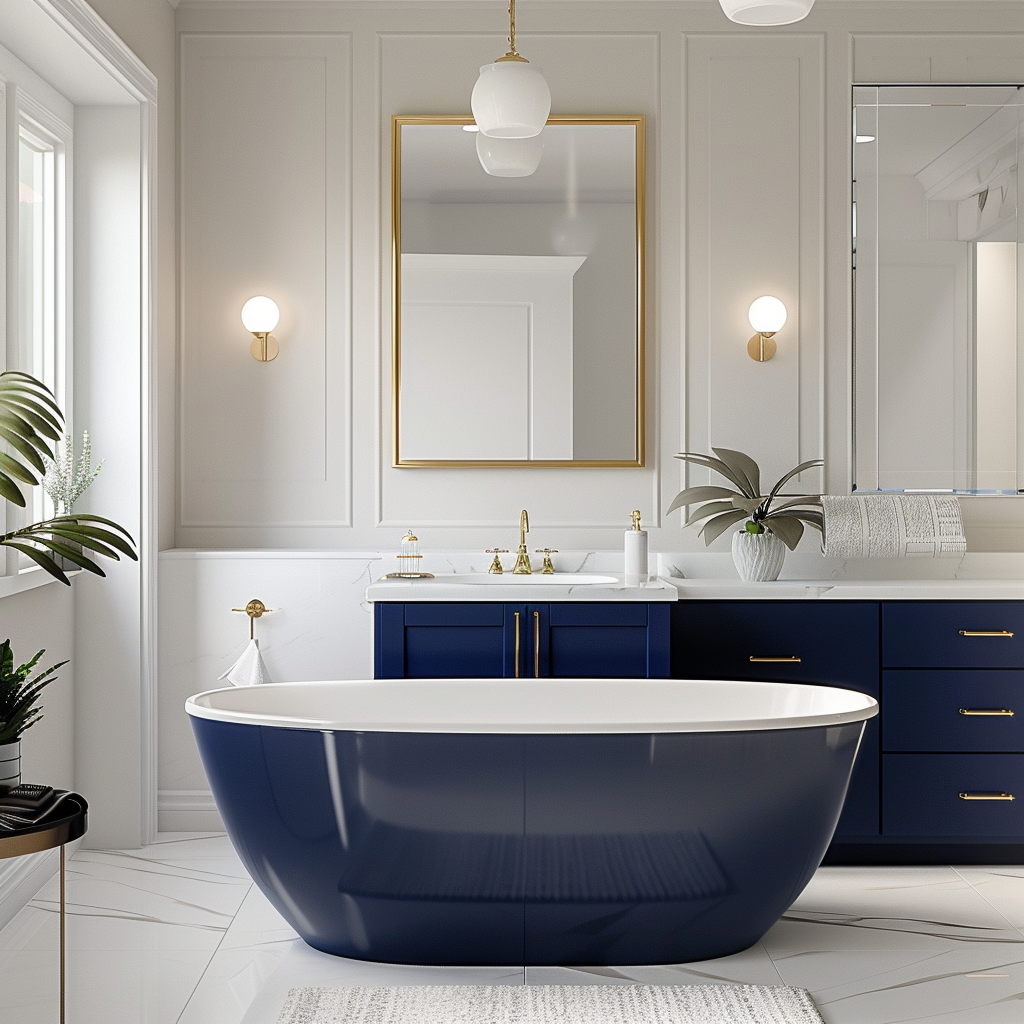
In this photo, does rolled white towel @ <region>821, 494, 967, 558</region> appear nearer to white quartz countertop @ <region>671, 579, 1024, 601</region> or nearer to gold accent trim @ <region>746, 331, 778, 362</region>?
white quartz countertop @ <region>671, 579, 1024, 601</region>

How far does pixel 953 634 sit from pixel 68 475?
2.57 m

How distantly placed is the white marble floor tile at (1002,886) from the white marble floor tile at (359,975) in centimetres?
135

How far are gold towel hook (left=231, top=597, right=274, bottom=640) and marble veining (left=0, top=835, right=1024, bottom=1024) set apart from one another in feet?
2.51

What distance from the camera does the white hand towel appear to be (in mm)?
3506

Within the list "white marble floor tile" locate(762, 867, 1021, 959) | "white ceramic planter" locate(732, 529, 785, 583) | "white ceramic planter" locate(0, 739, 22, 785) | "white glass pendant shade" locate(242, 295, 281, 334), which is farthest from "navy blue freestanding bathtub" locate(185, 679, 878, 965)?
"white glass pendant shade" locate(242, 295, 281, 334)

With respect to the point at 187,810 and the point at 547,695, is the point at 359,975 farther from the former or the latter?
the point at 187,810

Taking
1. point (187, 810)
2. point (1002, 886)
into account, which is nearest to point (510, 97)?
point (187, 810)

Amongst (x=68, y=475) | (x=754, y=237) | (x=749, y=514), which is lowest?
(x=749, y=514)

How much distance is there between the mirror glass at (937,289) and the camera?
12.4ft

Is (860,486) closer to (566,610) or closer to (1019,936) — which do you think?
(566,610)

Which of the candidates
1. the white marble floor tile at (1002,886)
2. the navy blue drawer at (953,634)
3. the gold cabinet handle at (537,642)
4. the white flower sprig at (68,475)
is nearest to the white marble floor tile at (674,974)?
the white marble floor tile at (1002,886)

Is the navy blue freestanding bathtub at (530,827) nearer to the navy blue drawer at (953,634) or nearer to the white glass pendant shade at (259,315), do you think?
the navy blue drawer at (953,634)

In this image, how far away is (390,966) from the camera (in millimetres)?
2562

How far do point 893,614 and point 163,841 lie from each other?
2.37 m
